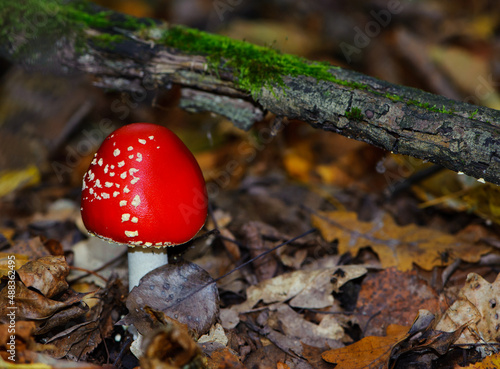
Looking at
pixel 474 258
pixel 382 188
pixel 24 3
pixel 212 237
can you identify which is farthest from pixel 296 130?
pixel 24 3

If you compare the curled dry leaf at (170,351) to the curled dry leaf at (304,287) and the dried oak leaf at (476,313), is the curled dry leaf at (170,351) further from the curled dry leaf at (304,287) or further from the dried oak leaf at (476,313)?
the dried oak leaf at (476,313)

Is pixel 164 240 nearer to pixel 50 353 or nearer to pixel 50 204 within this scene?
pixel 50 353

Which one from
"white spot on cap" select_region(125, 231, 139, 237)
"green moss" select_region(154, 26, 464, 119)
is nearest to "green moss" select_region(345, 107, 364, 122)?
"green moss" select_region(154, 26, 464, 119)

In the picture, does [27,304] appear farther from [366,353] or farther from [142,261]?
[366,353]

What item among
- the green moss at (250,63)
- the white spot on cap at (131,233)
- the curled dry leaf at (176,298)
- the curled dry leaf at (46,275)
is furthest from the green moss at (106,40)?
the curled dry leaf at (176,298)

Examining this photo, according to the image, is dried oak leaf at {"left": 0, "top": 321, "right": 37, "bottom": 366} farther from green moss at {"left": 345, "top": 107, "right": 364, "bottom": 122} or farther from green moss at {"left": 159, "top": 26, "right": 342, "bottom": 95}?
green moss at {"left": 345, "top": 107, "right": 364, "bottom": 122}

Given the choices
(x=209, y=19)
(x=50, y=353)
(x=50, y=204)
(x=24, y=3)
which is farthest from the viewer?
(x=209, y=19)

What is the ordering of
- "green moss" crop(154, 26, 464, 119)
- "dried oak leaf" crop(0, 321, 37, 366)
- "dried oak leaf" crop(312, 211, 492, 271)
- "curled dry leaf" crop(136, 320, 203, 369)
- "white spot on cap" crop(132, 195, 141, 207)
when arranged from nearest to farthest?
"curled dry leaf" crop(136, 320, 203, 369) < "dried oak leaf" crop(0, 321, 37, 366) < "white spot on cap" crop(132, 195, 141, 207) < "green moss" crop(154, 26, 464, 119) < "dried oak leaf" crop(312, 211, 492, 271)
